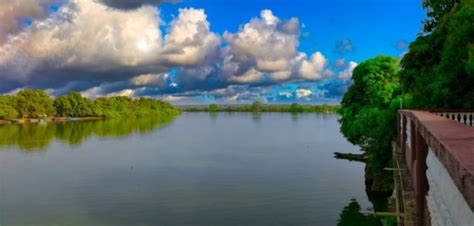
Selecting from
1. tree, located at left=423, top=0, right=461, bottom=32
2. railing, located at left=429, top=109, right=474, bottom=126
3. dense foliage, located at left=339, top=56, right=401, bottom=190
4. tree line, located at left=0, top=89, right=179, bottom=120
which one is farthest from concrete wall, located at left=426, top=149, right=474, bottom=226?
tree line, located at left=0, top=89, right=179, bottom=120

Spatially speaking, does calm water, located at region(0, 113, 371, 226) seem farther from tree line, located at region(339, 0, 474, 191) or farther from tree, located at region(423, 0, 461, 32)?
tree, located at region(423, 0, 461, 32)

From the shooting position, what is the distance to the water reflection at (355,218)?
28.0 meters

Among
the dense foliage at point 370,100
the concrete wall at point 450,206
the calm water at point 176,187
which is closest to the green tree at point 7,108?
the calm water at point 176,187

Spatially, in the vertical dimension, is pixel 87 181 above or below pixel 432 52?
below

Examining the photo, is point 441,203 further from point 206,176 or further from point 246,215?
point 206,176

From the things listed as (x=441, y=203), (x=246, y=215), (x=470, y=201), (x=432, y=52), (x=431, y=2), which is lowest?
(x=246, y=215)

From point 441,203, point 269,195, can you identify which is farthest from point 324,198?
point 441,203

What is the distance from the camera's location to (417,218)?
798 cm

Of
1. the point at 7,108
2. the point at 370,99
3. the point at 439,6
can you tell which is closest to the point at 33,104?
the point at 7,108

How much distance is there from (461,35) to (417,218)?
397 inches

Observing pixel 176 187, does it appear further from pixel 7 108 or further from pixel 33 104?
pixel 33 104

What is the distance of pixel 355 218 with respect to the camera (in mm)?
28969

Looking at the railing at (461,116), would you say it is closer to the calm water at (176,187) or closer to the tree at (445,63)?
the tree at (445,63)

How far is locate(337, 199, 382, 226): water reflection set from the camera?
28000mm
